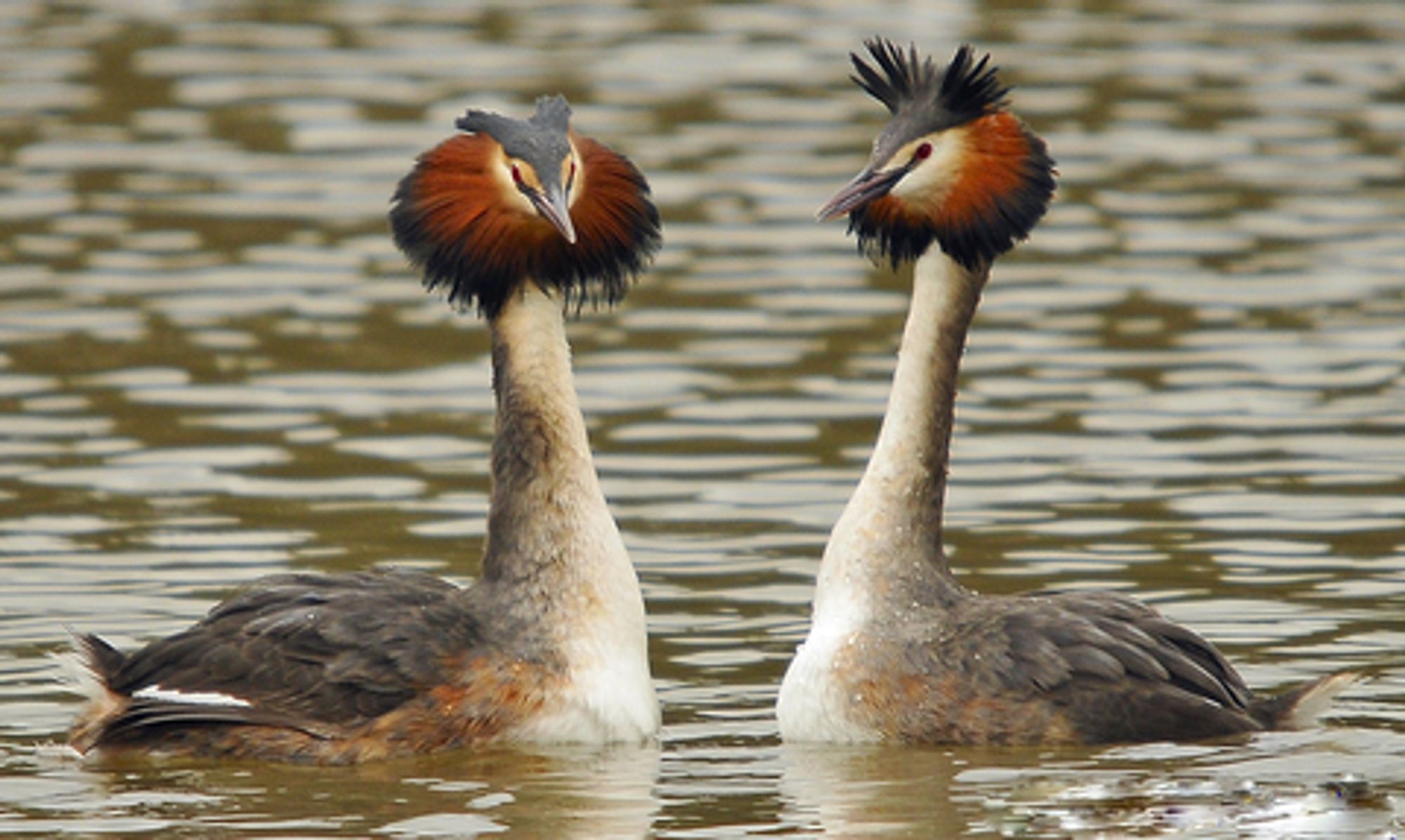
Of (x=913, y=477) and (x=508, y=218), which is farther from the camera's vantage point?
(x=913, y=477)

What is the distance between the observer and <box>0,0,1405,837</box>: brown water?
10484 millimetres

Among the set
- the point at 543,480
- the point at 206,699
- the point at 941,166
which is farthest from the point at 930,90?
the point at 206,699

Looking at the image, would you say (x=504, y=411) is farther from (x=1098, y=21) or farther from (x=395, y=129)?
(x=1098, y=21)

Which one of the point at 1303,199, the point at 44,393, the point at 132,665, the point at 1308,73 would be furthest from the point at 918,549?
the point at 1308,73

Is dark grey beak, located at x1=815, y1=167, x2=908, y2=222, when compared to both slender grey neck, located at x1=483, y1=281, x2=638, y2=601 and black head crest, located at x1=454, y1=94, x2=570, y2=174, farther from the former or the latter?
slender grey neck, located at x1=483, y1=281, x2=638, y2=601

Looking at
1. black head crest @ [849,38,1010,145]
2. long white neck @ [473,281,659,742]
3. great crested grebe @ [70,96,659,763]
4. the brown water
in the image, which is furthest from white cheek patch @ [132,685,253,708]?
black head crest @ [849,38,1010,145]

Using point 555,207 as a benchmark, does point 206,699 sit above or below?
below

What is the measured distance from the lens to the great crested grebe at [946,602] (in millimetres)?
10703

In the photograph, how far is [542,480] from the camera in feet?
37.3

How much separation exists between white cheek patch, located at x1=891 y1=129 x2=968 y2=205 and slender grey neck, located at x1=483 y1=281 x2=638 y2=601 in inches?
55.4

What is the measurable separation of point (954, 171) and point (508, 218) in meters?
1.67

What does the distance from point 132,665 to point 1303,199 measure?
11.9 metres

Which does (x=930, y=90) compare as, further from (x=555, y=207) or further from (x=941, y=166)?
(x=555, y=207)

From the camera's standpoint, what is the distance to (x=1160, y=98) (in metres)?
24.0
